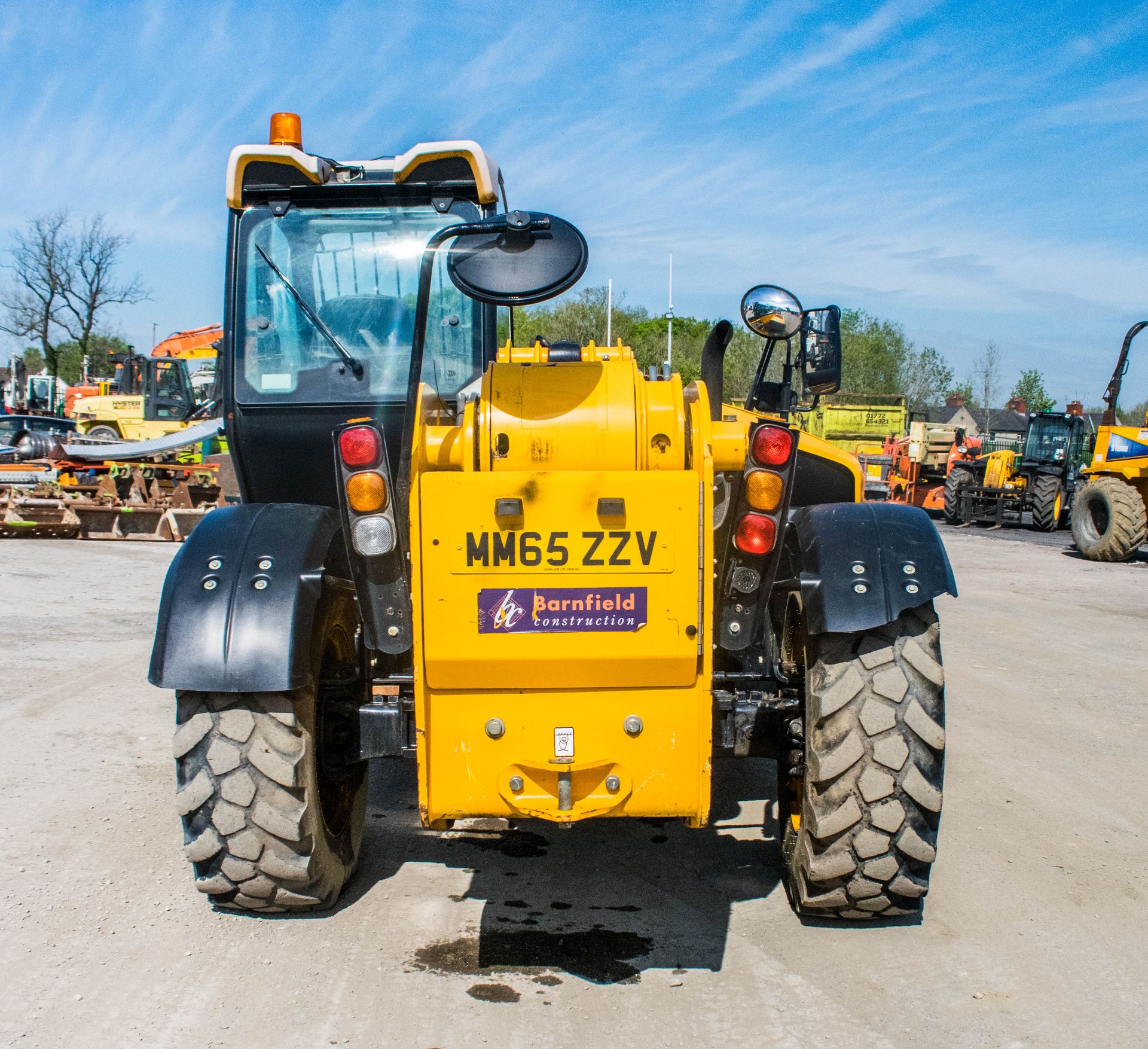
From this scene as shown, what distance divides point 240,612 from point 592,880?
5.37ft

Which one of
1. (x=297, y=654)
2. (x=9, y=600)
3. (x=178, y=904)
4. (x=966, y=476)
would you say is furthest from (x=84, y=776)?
(x=966, y=476)

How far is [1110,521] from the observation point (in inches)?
626

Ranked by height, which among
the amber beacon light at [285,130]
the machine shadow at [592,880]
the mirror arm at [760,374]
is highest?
the amber beacon light at [285,130]

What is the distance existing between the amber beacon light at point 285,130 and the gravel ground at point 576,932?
2.80m

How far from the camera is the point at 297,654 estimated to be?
3.15 meters

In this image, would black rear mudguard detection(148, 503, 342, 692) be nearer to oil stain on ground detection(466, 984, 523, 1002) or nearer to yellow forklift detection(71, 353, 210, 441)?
oil stain on ground detection(466, 984, 523, 1002)

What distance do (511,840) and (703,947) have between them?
1.10 meters

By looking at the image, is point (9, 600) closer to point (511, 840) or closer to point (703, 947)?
point (511, 840)

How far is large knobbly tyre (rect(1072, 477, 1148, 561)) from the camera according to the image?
619 inches

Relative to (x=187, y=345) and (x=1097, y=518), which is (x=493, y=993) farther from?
(x=187, y=345)

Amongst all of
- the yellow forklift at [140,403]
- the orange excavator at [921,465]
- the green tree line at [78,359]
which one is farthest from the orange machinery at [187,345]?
the green tree line at [78,359]

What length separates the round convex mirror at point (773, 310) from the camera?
386 centimetres

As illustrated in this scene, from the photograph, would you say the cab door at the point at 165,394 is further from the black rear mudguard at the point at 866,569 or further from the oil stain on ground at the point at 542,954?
the black rear mudguard at the point at 866,569

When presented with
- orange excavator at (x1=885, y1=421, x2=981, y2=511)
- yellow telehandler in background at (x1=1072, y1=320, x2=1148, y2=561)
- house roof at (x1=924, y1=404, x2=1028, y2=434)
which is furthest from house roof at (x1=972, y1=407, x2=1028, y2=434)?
yellow telehandler in background at (x1=1072, y1=320, x2=1148, y2=561)
